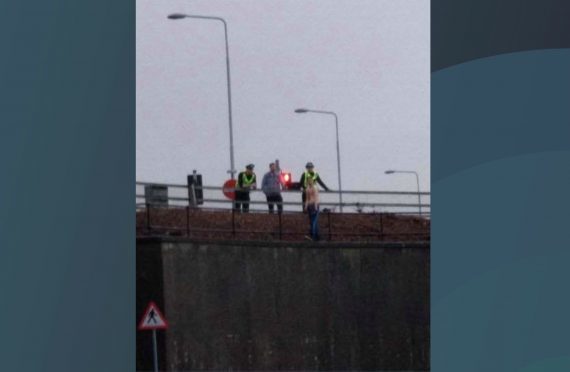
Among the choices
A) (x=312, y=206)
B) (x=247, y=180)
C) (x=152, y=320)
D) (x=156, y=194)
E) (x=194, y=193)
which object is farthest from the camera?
(x=247, y=180)

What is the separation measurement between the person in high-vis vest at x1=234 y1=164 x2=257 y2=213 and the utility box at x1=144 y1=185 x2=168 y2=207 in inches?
74.8

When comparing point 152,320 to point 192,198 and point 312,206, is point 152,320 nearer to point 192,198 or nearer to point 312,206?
point 192,198

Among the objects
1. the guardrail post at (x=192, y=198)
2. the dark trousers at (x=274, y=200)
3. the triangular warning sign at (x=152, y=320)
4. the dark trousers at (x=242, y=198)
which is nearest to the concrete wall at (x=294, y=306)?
the dark trousers at (x=274, y=200)

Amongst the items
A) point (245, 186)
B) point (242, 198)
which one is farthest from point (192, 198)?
point (245, 186)

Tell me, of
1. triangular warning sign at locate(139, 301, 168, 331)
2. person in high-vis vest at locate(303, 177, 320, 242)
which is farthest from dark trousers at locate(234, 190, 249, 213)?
triangular warning sign at locate(139, 301, 168, 331)

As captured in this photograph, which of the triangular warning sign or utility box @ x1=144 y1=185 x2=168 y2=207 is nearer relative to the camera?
the triangular warning sign

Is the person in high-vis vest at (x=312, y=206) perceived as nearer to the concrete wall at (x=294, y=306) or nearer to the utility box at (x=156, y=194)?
the concrete wall at (x=294, y=306)

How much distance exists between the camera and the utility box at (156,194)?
33000mm

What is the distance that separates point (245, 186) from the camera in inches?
1403

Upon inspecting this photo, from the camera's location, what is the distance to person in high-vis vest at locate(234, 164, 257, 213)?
3488 centimetres

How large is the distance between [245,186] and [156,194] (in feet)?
10.5
